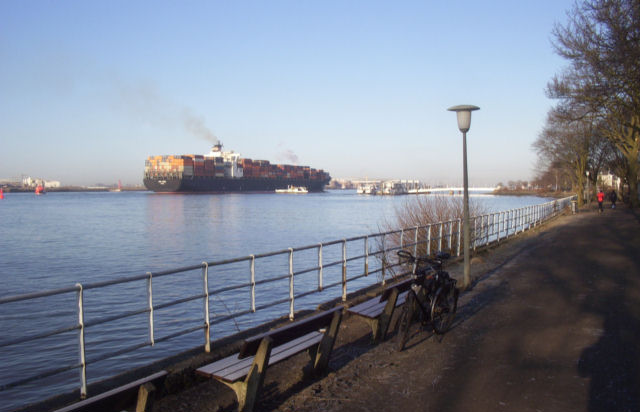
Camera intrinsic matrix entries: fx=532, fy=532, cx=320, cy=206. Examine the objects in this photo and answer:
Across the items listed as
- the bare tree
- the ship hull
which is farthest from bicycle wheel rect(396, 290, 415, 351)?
the ship hull

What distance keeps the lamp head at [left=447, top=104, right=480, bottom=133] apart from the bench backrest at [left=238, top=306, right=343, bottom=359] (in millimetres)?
6351

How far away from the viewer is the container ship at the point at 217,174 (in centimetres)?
12494

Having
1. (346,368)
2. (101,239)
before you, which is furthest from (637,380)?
(101,239)

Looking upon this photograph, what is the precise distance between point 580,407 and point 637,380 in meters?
1.04

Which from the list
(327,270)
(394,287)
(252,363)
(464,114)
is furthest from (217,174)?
(252,363)

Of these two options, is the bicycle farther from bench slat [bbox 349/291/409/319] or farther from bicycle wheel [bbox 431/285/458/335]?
bench slat [bbox 349/291/409/319]

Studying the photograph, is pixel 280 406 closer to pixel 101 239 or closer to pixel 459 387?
pixel 459 387

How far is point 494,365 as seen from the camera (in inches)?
224

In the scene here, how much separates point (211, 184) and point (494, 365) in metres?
128

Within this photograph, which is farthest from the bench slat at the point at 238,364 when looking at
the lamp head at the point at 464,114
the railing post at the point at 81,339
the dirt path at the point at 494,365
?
the lamp head at the point at 464,114

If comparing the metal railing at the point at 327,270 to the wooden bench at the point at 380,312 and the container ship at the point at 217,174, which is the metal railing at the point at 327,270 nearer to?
the wooden bench at the point at 380,312

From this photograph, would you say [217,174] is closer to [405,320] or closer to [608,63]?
[608,63]

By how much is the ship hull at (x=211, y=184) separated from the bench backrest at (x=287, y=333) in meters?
121

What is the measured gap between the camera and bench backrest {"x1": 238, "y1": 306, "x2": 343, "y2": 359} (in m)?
4.38
